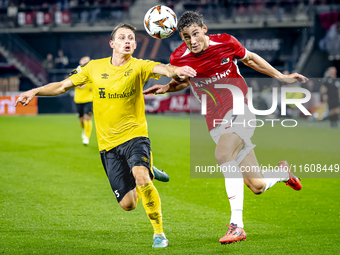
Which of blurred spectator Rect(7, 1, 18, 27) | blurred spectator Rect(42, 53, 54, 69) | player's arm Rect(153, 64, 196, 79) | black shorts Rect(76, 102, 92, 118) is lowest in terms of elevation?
blurred spectator Rect(42, 53, 54, 69)

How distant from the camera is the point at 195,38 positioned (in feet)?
15.5

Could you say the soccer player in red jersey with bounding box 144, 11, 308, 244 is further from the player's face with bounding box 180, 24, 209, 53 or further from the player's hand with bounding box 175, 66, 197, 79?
the player's hand with bounding box 175, 66, 197, 79

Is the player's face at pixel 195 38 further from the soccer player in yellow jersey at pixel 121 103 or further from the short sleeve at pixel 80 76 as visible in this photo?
the short sleeve at pixel 80 76

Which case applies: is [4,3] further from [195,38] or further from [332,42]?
[195,38]

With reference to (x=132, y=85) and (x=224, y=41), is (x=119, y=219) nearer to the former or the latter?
(x=132, y=85)

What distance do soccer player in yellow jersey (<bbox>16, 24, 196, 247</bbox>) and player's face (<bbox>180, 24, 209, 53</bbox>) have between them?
440 millimetres

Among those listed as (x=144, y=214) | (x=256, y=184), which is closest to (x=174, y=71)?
(x=256, y=184)

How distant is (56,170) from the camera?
8.91 meters

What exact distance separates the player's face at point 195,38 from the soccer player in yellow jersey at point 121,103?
17.3 inches

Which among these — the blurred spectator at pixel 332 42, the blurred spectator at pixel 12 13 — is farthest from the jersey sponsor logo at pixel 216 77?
the blurred spectator at pixel 12 13

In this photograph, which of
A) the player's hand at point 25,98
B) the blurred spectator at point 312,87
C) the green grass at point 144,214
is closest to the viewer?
the green grass at point 144,214

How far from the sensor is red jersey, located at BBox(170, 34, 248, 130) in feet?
16.2

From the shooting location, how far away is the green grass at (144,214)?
4.35m

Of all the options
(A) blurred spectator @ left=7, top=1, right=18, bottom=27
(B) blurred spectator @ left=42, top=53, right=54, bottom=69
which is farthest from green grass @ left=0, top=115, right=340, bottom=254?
(A) blurred spectator @ left=7, top=1, right=18, bottom=27
